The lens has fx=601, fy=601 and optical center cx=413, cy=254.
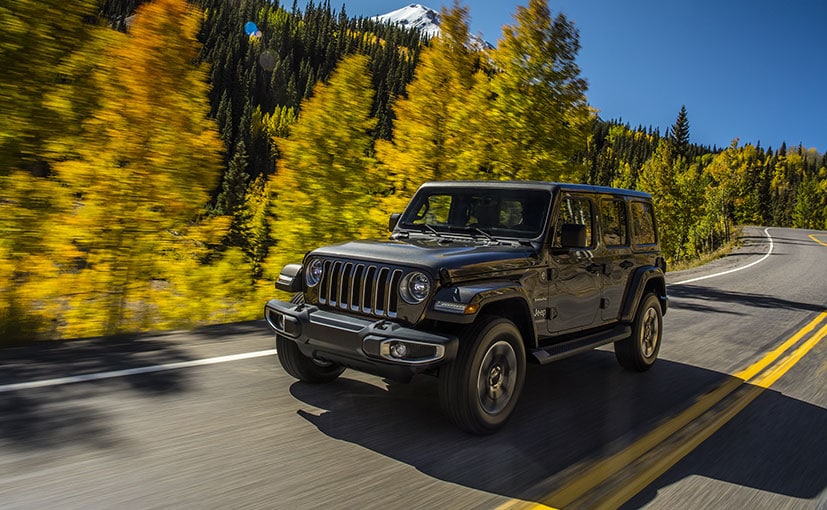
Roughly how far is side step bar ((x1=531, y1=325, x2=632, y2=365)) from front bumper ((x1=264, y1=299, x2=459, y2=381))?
115 centimetres

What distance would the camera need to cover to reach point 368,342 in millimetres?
3990

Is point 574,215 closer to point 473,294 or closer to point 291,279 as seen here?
point 473,294

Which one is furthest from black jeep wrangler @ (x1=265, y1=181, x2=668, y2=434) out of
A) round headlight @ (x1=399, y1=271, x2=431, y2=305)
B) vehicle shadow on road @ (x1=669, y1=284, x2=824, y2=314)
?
vehicle shadow on road @ (x1=669, y1=284, x2=824, y2=314)

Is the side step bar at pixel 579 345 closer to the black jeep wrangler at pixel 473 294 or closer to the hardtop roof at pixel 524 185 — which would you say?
the black jeep wrangler at pixel 473 294

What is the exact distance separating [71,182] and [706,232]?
69.1 metres

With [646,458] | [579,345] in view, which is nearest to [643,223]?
[579,345]

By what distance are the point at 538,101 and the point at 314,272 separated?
14359mm

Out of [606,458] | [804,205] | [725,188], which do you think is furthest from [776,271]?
[804,205]

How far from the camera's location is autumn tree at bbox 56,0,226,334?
32.2 feet

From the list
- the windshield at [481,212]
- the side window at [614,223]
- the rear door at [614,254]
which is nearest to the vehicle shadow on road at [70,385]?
the windshield at [481,212]

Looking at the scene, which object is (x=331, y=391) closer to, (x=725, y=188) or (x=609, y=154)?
(x=725, y=188)

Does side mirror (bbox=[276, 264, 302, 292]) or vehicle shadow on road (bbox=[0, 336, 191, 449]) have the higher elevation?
side mirror (bbox=[276, 264, 302, 292])

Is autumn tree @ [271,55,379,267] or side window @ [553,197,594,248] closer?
side window @ [553,197,594,248]

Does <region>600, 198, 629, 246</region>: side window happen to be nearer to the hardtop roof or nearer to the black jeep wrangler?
the black jeep wrangler
